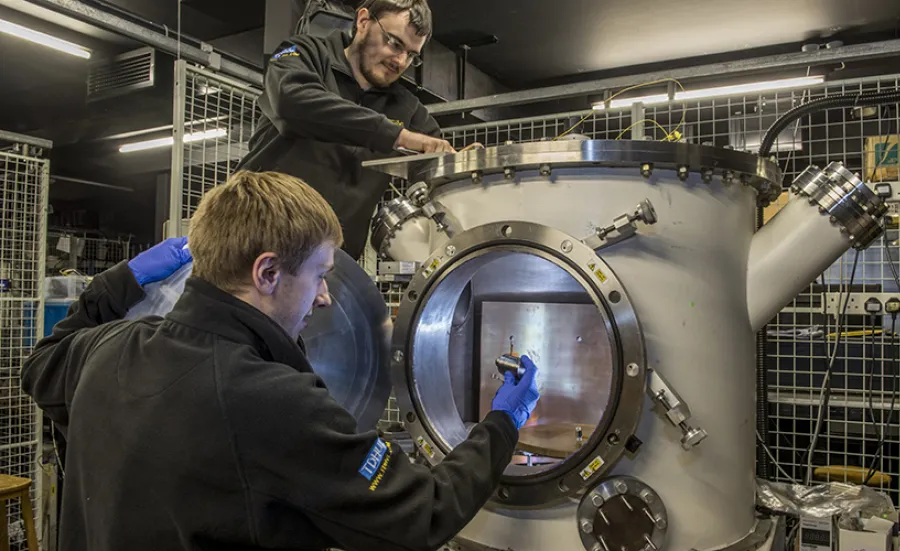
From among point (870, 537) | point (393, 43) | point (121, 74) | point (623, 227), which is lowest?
point (870, 537)

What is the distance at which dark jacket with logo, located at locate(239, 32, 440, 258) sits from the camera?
1464 millimetres

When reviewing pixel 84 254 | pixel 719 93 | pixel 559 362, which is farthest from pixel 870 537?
pixel 84 254

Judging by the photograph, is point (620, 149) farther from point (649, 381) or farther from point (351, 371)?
point (351, 371)

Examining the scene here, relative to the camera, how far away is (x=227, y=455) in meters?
0.83

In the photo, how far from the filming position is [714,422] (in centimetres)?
127

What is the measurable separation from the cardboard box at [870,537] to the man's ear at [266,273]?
50.8 inches

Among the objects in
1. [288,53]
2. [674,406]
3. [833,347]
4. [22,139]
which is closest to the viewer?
[674,406]

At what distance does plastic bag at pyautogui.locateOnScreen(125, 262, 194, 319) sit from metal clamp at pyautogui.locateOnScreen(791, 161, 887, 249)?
4.19ft

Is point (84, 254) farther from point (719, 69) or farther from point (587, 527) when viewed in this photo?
point (587, 527)

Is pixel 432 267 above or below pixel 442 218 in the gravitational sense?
below

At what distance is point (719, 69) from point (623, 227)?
5.13 feet

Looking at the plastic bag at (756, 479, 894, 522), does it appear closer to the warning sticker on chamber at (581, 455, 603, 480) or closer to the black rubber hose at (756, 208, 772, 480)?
the black rubber hose at (756, 208, 772, 480)

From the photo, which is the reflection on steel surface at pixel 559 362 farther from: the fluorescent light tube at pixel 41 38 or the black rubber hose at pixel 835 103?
the fluorescent light tube at pixel 41 38

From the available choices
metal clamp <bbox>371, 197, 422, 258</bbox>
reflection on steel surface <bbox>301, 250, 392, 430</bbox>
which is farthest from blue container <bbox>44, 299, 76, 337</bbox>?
reflection on steel surface <bbox>301, 250, 392, 430</bbox>
